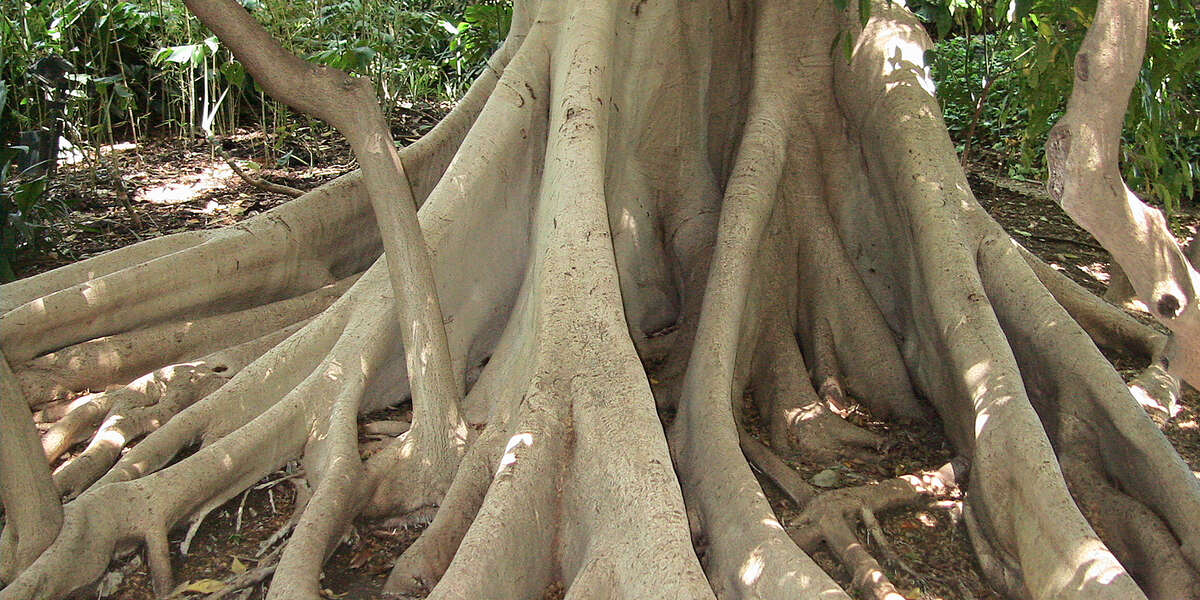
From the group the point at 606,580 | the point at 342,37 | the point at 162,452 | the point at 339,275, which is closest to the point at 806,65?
the point at 339,275

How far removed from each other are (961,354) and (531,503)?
1.98 m

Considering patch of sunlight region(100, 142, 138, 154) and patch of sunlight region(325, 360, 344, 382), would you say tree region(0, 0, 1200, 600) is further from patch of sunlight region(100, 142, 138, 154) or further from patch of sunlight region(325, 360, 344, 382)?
patch of sunlight region(100, 142, 138, 154)

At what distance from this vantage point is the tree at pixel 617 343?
3408mm

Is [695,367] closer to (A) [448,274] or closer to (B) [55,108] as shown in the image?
(A) [448,274]

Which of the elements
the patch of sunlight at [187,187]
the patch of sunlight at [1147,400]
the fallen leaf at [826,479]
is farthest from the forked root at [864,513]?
the patch of sunlight at [187,187]

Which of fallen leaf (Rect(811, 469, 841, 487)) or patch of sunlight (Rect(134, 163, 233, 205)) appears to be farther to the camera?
patch of sunlight (Rect(134, 163, 233, 205))

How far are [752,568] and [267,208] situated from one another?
4959mm

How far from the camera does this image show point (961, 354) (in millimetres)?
4312

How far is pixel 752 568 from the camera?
336 cm

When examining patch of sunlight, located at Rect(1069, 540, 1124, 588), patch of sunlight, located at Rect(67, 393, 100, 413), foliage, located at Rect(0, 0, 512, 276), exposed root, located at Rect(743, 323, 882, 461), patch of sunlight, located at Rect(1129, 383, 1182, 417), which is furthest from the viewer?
foliage, located at Rect(0, 0, 512, 276)

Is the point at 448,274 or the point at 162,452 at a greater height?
the point at 448,274

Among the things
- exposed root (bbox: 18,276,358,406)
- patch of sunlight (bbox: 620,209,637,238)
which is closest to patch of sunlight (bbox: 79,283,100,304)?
exposed root (bbox: 18,276,358,406)

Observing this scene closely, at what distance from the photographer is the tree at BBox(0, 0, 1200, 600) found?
134 inches

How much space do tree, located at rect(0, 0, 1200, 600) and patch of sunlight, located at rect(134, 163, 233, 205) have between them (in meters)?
2.25
